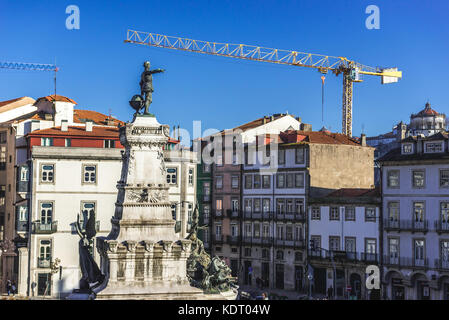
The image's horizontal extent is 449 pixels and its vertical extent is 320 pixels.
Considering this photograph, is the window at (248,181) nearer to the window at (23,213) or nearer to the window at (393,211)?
the window at (393,211)

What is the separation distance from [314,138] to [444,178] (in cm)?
1727

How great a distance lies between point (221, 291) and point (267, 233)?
38456 millimetres

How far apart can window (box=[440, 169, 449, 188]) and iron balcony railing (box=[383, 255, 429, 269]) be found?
6.23 meters

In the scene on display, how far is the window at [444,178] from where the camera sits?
55.3 meters

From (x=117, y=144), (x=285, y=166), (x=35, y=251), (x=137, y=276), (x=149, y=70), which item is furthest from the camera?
(x=285, y=166)

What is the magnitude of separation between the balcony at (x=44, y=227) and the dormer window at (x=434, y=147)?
1256 inches

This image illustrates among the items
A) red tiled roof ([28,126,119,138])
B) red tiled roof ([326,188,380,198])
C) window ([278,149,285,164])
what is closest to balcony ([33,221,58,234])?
red tiled roof ([28,126,119,138])

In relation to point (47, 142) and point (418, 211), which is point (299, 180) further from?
point (47, 142)

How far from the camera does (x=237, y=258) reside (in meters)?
72.0

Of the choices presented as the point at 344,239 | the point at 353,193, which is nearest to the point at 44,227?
the point at 344,239

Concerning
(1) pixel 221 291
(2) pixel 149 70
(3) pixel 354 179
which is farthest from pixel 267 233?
(2) pixel 149 70

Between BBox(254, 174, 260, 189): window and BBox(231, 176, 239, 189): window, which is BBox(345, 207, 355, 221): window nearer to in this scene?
BBox(254, 174, 260, 189): window
